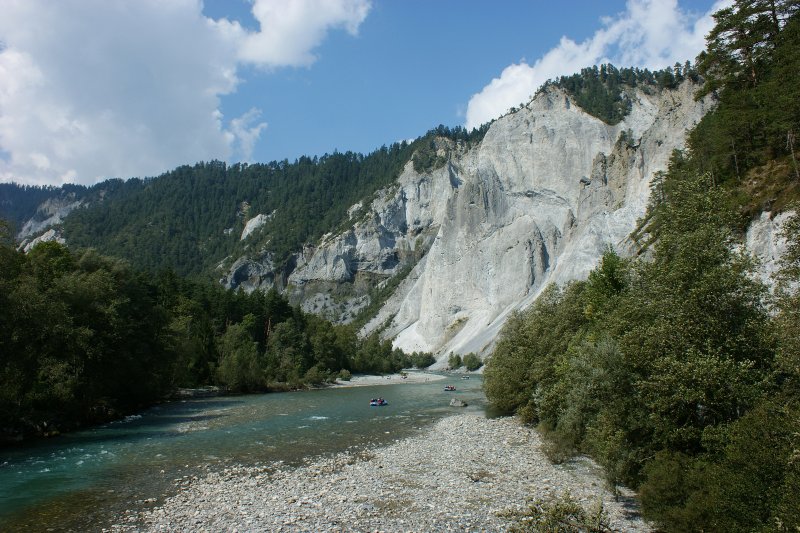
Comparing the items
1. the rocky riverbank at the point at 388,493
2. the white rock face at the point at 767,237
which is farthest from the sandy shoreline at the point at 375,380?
the white rock face at the point at 767,237

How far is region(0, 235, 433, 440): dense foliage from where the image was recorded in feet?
91.5

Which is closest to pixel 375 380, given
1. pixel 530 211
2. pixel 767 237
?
pixel 530 211

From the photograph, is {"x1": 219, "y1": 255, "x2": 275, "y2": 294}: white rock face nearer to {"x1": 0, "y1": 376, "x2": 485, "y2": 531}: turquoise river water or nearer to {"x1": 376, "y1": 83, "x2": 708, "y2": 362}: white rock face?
{"x1": 376, "y1": 83, "x2": 708, "y2": 362}: white rock face

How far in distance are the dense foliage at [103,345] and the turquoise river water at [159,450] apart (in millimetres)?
2470

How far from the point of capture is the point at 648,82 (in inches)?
→ 5236

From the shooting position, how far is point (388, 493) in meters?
16.3

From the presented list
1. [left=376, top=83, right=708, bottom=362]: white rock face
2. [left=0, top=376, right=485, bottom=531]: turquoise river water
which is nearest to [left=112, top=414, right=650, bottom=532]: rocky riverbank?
[left=0, top=376, right=485, bottom=531]: turquoise river water

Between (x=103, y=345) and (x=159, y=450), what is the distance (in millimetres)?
14179

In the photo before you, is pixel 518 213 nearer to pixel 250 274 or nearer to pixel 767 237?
pixel 767 237

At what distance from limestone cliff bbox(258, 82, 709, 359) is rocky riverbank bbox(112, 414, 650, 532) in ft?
214

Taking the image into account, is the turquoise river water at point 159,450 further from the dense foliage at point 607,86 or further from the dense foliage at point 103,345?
the dense foliage at point 607,86

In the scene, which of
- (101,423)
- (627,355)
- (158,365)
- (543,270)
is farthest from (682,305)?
(543,270)

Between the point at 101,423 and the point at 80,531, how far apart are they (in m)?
24.3

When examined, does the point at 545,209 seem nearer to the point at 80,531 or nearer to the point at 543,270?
the point at 543,270
